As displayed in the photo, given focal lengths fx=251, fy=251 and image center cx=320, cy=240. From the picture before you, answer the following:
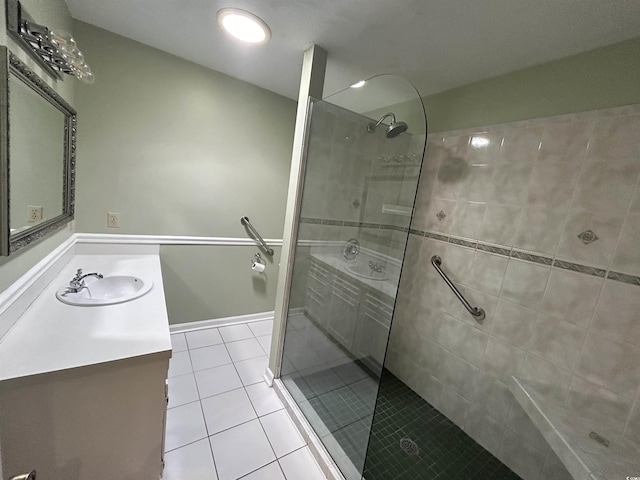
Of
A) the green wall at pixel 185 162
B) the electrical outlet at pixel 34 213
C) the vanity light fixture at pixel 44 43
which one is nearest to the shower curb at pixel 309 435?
the green wall at pixel 185 162

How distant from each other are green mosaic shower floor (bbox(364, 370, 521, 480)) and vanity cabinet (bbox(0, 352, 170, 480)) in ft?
3.78

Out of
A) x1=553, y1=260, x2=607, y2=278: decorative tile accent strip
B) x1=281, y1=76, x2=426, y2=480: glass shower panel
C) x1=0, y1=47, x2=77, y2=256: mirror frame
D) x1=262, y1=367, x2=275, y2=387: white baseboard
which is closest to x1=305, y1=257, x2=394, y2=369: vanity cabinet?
x1=281, y1=76, x2=426, y2=480: glass shower panel

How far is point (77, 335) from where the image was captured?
0.97 metres

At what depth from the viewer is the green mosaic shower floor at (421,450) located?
1.42m

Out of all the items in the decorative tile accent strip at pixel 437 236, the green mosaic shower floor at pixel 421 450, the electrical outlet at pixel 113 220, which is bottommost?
the green mosaic shower floor at pixel 421 450

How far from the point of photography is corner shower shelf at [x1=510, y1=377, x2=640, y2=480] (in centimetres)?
91

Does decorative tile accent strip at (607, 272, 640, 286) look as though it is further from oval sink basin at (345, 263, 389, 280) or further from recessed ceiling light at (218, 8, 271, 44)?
recessed ceiling light at (218, 8, 271, 44)

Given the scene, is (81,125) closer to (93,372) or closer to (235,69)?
(235,69)

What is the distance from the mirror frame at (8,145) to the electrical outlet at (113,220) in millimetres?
309

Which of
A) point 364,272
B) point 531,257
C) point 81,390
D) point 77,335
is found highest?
point 531,257

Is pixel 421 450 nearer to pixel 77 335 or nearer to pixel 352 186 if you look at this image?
pixel 352 186

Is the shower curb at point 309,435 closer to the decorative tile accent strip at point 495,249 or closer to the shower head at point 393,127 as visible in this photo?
the decorative tile accent strip at point 495,249

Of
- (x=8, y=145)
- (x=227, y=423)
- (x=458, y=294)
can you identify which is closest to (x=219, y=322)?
(x=227, y=423)

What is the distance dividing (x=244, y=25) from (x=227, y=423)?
2.30 meters
